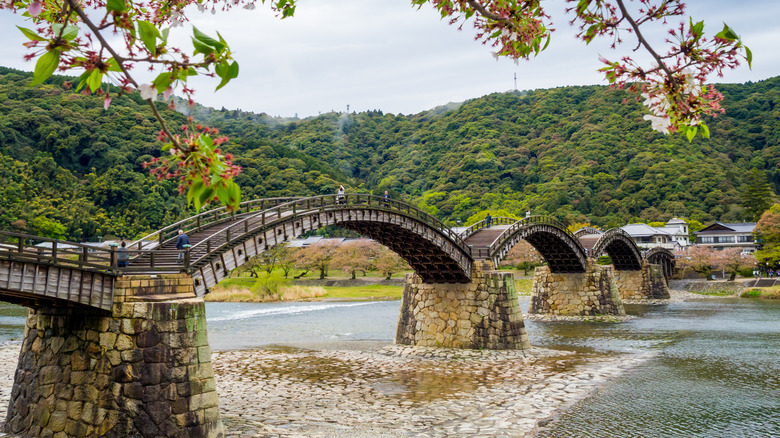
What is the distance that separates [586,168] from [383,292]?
1782 inches

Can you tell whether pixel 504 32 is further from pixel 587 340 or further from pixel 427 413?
pixel 587 340

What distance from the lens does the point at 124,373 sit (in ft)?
36.0

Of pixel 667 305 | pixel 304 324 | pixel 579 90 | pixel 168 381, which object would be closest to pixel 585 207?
pixel 667 305

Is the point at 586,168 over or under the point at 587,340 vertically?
over

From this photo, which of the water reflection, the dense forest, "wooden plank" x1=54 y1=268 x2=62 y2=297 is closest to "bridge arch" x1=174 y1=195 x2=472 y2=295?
"wooden plank" x1=54 y1=268 x2=62 y2=297

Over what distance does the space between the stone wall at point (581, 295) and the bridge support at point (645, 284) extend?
51.9ft

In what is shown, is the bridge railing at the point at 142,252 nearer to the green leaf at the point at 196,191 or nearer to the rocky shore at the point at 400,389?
the rocky shore at the point at 400,389

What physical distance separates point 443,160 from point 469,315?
79.6 metres

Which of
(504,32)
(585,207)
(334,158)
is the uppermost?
(334,158)

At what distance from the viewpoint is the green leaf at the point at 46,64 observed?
250 centimetres

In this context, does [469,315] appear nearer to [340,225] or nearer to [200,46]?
[340,225]


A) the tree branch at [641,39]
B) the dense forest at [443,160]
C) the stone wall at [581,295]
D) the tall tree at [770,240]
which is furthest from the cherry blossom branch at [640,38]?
the tall tree at [770,240]

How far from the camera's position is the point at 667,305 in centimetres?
4919

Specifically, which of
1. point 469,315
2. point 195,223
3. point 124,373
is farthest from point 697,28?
point 469,315
